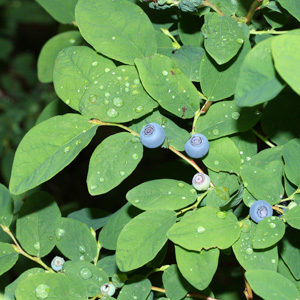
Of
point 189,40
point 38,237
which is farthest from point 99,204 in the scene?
point 189,40

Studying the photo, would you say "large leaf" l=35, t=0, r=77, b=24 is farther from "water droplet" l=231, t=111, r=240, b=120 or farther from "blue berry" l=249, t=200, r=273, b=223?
"blue berry" l=249, t=200, r=273, b=223

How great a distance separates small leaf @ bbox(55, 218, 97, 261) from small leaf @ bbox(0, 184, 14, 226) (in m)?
0.13

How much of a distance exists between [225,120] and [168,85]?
0.13 meters

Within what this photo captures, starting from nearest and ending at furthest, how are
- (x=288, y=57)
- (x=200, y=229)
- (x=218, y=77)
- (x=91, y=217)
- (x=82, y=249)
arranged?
(x=288, y=57) < (x=200, y=229) < (x=218, y=77) < (x=82, y=249) < (x=91, y=217)

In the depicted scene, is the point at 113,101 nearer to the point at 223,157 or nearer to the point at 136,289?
the point at 223,157

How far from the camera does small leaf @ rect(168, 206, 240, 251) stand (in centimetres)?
75

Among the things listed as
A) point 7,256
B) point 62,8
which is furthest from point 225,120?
point 62,8

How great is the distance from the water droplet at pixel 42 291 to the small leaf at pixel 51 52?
2.02 ft

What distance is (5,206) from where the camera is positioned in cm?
101

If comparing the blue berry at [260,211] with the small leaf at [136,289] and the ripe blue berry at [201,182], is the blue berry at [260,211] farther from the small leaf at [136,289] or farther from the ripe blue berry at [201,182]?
the small leaf at [136,289]

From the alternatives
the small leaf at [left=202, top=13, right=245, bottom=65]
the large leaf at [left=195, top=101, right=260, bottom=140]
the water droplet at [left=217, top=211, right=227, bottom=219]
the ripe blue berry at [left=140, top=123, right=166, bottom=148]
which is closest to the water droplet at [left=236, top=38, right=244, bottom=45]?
the small leaf at [left=202, top=13, right=245, bottom=65]

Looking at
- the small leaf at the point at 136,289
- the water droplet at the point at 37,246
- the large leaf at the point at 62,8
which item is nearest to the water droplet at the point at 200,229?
the small leaf at the point at 136,289

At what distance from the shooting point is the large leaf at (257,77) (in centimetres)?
67

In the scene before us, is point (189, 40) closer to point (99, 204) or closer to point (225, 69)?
point (225, 69)
